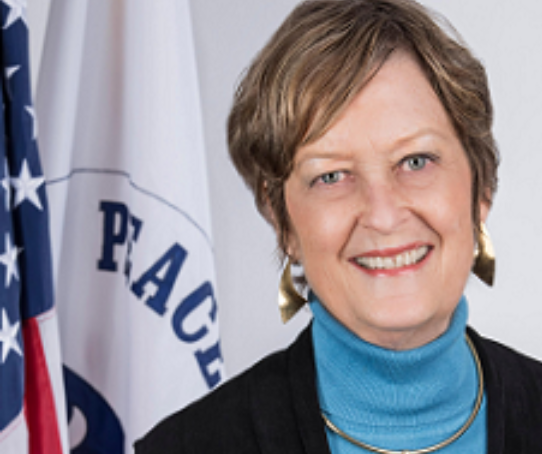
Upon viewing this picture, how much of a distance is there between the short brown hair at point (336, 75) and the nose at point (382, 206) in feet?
0.35

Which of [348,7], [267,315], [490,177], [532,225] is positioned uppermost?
[348,7]

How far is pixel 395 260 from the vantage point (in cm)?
118

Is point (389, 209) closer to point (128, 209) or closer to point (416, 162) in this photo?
point (416, 162)

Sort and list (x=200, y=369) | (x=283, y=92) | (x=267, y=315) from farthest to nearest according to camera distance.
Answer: (x=267, y=315) → (x=200, y=369) → (x=283, y=92)

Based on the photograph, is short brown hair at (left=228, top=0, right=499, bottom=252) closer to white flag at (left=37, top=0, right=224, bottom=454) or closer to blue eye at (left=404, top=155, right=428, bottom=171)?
blue eye at (left=404, top=155, right=428, bottom=171)

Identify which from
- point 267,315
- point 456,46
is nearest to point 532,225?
point 267,315

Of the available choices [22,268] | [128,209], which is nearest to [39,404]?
[22,268]

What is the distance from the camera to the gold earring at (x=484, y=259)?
1.33 meters

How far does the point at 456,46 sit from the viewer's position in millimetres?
1191

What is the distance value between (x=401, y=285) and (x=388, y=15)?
0.39 meters

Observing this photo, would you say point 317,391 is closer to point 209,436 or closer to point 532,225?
point 209,436

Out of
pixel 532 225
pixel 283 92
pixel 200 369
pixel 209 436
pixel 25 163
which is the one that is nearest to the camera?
pixel 283 92

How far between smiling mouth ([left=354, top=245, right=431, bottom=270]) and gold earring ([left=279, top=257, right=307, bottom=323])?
0.79 feet

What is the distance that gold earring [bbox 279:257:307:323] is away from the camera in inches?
55.3
